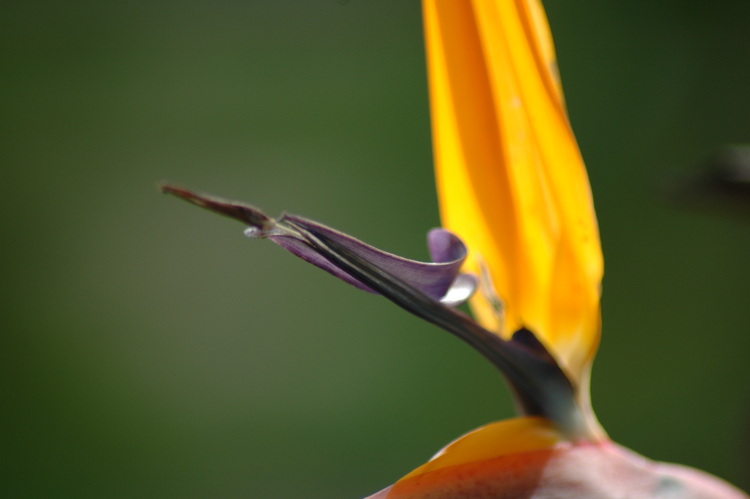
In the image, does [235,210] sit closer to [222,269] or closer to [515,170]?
[515,170]

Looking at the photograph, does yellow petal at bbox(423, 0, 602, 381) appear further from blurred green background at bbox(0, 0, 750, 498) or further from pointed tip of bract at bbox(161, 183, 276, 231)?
blurred green background at bbox(0, 0, 750, 498)

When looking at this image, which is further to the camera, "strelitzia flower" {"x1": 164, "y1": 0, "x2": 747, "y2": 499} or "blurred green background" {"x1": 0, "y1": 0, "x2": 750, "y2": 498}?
"blurred green background" {"x1": 0, "y1": 0, "x2": 750, "y2": 498}

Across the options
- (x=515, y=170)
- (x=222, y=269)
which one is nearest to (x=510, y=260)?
(x=515, y=170)

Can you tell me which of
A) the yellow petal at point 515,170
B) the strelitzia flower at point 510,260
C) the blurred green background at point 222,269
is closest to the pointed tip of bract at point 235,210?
the strelitzia flower at point 510,260

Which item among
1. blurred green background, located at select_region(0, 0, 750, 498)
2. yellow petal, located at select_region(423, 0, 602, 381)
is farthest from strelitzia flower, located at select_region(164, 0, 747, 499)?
blurred green background, located at select_region(0, 0, 750, 498)

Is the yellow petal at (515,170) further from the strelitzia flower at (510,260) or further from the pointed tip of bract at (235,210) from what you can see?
the pointed tip of bract at (235,210)

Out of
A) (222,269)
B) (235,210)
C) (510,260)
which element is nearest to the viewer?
(235,210)

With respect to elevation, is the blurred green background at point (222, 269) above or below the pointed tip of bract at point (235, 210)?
below

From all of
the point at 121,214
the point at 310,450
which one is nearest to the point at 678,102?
the point at 310,450
